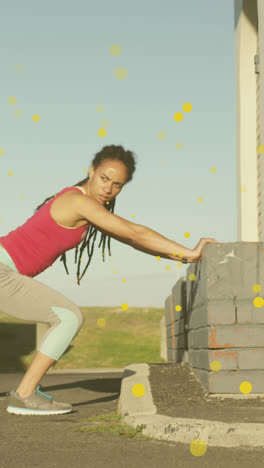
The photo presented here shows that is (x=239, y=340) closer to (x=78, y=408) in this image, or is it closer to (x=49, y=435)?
(x=78, y=408)

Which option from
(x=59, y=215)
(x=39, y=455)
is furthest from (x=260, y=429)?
(x=59, y=215)

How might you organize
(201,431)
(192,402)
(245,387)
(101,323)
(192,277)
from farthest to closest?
(101,323), (192,277), (245,387), (192,402), (201,431)

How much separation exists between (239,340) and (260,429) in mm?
1741

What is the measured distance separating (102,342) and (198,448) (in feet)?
51.0

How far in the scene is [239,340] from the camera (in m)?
5.34

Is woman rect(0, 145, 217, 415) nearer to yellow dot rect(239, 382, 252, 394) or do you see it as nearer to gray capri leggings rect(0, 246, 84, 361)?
gray capri leggings rect(0, 246, 84, 361)

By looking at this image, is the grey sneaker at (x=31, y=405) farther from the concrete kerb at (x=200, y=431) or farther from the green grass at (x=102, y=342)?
the green grass at (x=102, y=342)

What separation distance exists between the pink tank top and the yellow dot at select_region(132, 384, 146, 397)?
1165mm

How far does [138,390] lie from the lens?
540 cm

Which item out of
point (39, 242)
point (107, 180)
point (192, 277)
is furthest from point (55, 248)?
point (192, 277)

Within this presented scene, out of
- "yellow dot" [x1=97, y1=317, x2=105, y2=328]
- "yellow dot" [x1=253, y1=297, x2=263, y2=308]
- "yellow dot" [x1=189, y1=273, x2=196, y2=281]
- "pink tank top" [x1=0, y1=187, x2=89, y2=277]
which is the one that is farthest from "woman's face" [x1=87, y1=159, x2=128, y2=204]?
"yellow dot" [x1=97, y1=317, x2=105, y2=328]

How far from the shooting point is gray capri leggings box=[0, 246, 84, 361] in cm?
473

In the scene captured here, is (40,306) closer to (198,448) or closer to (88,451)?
(88,451)

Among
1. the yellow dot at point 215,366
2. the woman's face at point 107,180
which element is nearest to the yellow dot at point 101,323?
the yellow dot at point 215,366
